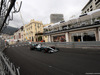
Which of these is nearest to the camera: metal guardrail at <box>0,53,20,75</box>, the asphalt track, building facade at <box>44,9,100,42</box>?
metal guardrail at <box>0,53,20,75</box>

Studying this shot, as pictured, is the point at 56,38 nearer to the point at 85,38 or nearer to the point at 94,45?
the point at 85,38

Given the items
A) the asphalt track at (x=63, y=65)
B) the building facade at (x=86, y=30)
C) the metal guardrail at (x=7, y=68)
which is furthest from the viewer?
the building facade at (x=86, y=30)

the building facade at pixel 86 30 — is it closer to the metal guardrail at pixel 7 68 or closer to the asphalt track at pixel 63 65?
the asphalt track at pixel 63 65

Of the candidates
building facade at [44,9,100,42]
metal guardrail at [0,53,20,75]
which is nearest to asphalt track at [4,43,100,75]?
metal guardrail at [0,53,20,75]

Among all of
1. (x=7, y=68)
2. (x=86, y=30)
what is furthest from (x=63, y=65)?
(x=86, y=30)

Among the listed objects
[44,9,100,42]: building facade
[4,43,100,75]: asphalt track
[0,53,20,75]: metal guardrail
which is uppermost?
[44,9,100,42]: building facade

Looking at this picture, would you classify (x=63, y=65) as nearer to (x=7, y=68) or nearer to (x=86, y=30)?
(x=7, y=68)

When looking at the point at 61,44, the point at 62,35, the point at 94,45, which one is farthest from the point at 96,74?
the point at 62,35

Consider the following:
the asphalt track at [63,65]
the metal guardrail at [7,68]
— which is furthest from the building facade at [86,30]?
the metal guardrail at [7,68]

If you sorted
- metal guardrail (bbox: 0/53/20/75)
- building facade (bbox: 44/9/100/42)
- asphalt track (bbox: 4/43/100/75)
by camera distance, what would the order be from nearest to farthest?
metal guardrail (bbox: 0/53/20/75) < asphalt track (bbox: 4/43/100/75) < building facade (bbox: 44/9/100/42)

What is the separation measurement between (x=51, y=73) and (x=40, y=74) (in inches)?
26.5

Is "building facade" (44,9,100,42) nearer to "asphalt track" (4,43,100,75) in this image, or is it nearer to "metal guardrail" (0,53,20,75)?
"asphalt track" (4,43,100,75)

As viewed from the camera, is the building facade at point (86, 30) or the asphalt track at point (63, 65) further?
the building facade at point (86, 30)

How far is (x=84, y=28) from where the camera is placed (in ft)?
39.8
